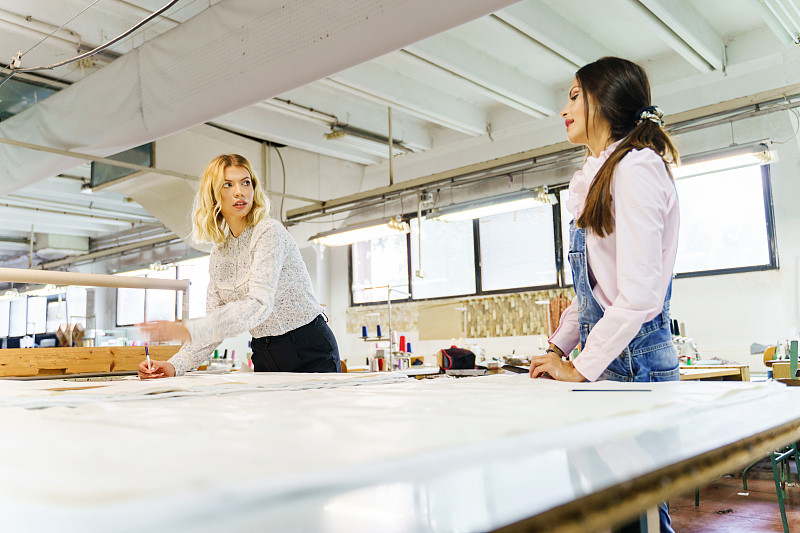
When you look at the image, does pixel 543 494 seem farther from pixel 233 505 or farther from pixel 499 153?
pixel 499 153

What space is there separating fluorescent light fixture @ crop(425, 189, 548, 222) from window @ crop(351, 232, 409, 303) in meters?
2.12

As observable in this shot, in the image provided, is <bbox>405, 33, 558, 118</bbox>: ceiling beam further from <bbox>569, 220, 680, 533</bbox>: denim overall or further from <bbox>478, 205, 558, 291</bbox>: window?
<bbox>569, 220, 680, 533</bbox>: denim overall

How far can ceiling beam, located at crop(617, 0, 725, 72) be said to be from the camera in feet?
14.3

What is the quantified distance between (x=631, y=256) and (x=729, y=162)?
3887mm

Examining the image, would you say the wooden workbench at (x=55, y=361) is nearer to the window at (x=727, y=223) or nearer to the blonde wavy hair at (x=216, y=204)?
the blonde wavy hair at (x=216, y=204)

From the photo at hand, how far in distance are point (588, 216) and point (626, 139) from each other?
0.54ft

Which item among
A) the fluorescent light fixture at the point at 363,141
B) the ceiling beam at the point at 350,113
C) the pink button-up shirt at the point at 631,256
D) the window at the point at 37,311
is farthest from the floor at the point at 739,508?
the window at the point at 37,311

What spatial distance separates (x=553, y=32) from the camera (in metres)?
4.82

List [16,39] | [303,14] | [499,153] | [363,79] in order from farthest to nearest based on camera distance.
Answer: [499,153] → [363,79] → [16,39] → [303,14]

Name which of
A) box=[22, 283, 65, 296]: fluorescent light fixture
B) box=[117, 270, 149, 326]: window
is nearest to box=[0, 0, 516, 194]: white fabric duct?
box=[22, 283, 65, 296]: fluorescent light fixture

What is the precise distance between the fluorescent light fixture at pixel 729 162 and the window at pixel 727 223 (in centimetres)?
93

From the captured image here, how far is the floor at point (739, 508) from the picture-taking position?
9.55 ft

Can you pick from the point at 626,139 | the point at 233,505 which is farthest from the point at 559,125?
the point at 233,505

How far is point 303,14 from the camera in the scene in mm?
2869
